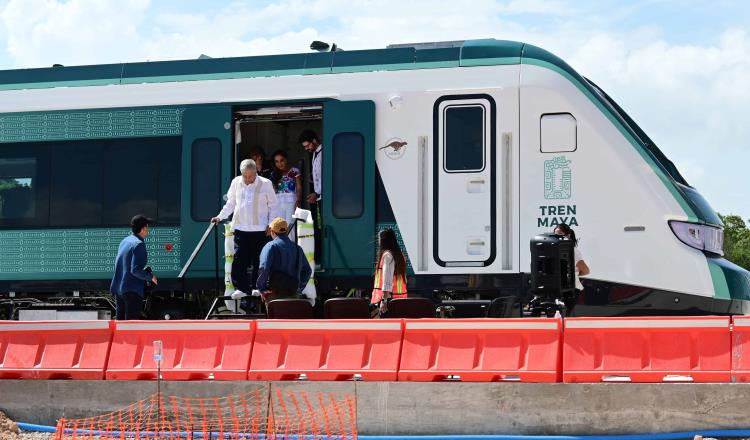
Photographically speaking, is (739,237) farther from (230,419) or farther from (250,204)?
(230,419)

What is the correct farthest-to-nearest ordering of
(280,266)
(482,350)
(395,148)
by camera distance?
(395,148) → (280,266) → (482,350)

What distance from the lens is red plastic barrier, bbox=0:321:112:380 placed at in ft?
33.8

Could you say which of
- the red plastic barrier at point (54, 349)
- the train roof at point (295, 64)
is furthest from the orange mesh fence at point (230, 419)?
the train roof at point (295, 64)

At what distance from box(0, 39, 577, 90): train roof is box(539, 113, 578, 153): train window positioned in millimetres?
559

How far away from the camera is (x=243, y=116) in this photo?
43.1 ft

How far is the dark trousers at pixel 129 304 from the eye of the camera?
12055 millimetres

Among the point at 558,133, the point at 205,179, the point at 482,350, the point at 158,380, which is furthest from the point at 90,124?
the point at 482,350

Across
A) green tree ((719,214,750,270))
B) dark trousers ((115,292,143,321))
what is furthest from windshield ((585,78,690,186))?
green tree ((719,214,750,270))

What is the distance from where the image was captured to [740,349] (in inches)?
334

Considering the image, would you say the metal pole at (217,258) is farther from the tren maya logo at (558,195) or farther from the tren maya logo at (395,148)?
the tren maya logo at (558,195)

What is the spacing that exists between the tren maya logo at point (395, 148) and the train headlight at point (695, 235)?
2.98 metres

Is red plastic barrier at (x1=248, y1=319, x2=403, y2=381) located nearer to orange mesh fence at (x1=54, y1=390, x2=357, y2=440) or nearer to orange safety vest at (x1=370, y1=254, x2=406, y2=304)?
orange mesh fence at (x1=54, y1=390, x2=357, y2=440)

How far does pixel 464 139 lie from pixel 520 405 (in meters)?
4.22

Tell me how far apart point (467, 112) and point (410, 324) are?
356 cm
